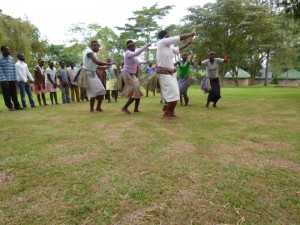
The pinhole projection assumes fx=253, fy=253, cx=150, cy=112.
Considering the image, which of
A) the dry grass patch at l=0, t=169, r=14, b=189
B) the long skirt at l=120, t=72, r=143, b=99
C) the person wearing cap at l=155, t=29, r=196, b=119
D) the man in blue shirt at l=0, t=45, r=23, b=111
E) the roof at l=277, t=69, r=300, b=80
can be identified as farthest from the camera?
the roof at l=277, t=69, r=300, b=80

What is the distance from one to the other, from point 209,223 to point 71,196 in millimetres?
1198

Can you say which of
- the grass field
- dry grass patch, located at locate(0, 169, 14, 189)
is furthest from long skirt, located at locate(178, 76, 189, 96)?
dry grass patch, located at locate(0, 169, 14, 189)

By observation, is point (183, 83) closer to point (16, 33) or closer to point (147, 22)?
point (16, 33)

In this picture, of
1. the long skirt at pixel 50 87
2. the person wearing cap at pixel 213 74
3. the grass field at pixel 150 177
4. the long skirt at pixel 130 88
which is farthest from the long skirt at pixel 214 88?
the long skirt at pixel 50 87

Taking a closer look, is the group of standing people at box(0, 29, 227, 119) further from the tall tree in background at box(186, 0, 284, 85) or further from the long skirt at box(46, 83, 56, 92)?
the tall tree in background at box(186, 0, 284, 85)

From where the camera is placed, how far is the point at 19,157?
320cm

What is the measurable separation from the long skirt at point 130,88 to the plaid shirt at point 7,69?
374 centimetres

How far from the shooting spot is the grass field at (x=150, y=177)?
1.99m

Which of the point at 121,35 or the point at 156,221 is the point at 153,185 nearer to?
the point at 156,221

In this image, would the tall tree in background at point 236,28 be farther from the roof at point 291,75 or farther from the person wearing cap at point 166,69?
the person wearing cap at point 166,69

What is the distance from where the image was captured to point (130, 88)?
21.5 ft

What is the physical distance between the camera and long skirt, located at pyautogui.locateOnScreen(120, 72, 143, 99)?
257 inches

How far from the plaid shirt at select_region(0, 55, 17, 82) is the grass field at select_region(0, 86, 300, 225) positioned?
13.1ft

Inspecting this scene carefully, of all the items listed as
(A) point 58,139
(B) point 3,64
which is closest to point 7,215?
(A) point 58,139
